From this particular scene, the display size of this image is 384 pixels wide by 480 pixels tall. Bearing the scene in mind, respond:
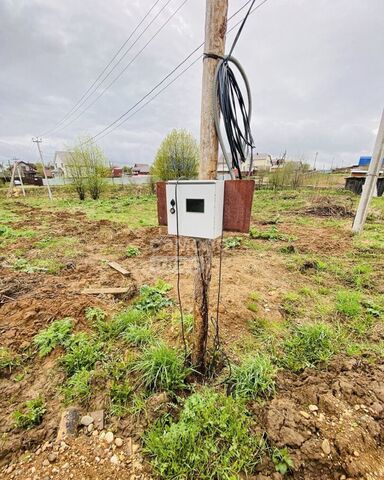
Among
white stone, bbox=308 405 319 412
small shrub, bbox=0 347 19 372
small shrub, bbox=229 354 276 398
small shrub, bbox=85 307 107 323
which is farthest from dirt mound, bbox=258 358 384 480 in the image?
small shrub, bbox=0 347 19 372

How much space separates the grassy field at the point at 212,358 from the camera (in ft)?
5.24

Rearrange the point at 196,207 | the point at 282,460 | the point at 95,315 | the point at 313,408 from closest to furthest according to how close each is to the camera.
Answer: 1. the point at 282,460
2. the point at 196,207
3. the point at 313,408
4. the point at 95,315

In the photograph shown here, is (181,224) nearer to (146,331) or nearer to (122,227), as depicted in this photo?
(146,331)

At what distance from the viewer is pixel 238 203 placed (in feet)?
5.30

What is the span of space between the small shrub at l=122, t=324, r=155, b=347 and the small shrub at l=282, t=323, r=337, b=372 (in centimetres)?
154

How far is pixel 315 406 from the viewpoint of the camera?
188 cm

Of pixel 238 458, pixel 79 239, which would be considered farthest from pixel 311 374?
pixel 79 239

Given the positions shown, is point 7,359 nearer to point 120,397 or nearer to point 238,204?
point 120,397

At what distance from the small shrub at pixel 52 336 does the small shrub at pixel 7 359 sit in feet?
0.73

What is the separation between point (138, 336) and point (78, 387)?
753 millimetres

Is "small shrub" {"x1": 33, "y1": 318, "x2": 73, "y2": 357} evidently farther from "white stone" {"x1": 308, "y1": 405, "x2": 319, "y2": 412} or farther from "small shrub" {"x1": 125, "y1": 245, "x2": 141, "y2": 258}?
"small shrub" {"x1": 125, "y1": 245, "x2": 141, "y2": 258}

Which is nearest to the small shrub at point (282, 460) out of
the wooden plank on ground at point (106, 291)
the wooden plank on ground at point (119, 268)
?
the wooden plank on ground at point (106, 291)

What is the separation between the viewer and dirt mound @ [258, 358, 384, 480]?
1484 millimetres

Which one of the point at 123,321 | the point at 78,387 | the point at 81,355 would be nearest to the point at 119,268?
the point at 123,321
